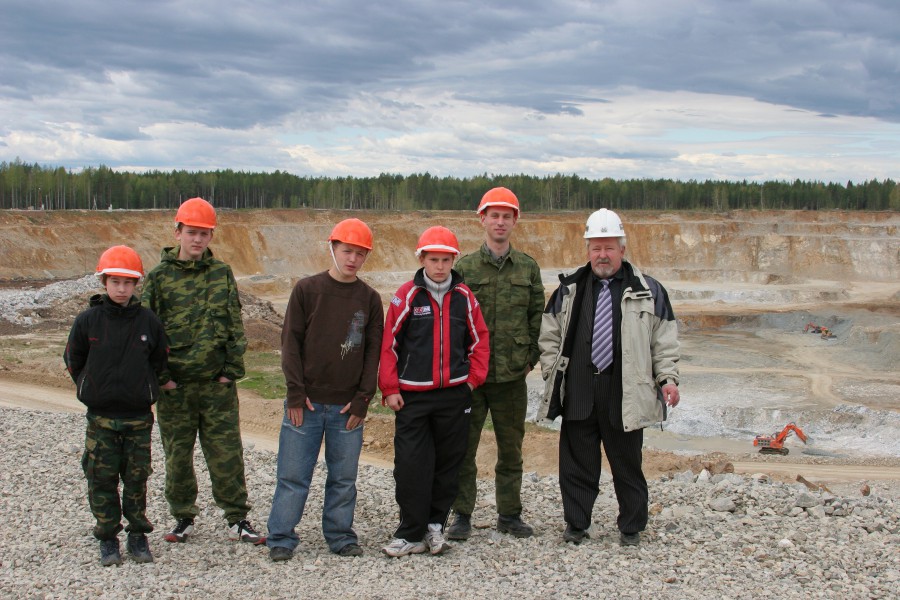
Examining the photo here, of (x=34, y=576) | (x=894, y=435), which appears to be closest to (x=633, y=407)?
(x=34, y=576)

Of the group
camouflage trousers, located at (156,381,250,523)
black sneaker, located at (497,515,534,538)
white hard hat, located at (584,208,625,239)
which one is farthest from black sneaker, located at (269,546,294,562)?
white hard hat, located at (584,208,625,239)

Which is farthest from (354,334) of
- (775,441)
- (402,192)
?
(402,192)

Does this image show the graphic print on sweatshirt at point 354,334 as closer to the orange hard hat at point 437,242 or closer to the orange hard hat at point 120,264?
the orange hard hat at point 437,242

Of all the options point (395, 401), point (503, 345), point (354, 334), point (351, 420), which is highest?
point (354, 334)

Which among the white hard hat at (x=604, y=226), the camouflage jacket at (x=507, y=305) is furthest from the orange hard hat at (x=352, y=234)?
the white hard hat at (x=604, y=226)

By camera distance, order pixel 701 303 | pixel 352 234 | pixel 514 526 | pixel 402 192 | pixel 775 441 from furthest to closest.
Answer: pixel 402 192, pixel 701 303, pixel 775 441, pixel 514 526, pixel 352 234

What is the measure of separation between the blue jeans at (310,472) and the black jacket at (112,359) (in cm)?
103

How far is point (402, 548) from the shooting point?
18.7 feet

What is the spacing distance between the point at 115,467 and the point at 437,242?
8.95ft

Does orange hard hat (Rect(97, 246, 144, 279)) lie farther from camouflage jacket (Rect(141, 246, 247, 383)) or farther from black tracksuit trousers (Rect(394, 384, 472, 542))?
black tracksuit trousers (Rect(394, 384, 472, 542))

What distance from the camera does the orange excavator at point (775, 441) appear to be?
19828 mm

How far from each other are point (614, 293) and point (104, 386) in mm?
3628

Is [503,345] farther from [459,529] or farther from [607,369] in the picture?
[459,529]

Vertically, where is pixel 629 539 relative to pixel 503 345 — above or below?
below
